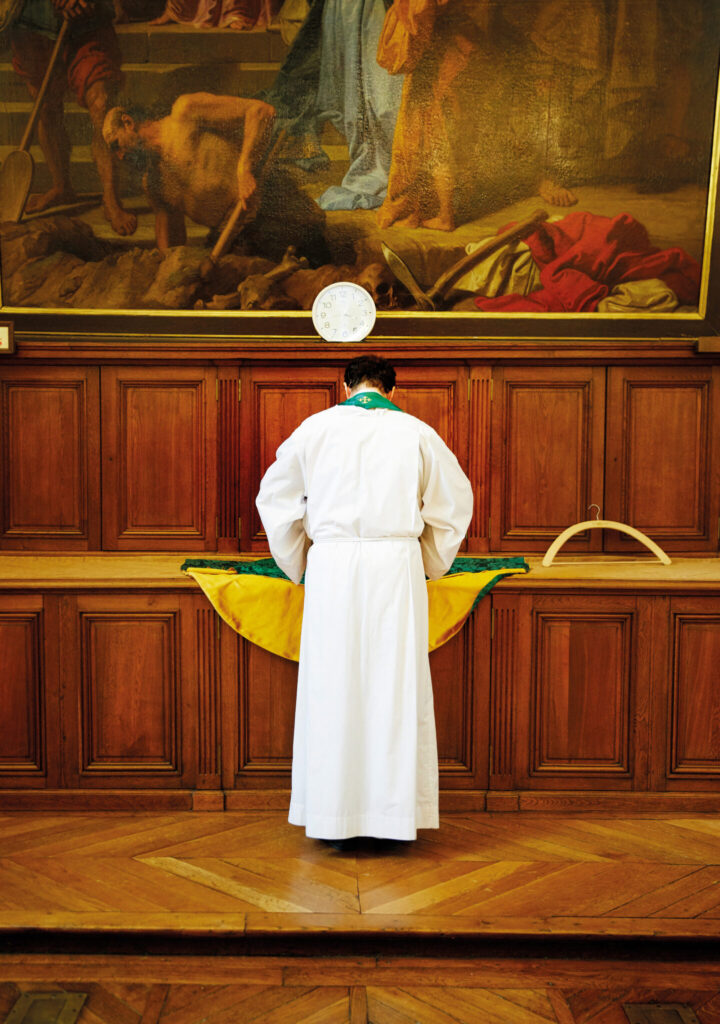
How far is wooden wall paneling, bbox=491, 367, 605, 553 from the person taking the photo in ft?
15.4

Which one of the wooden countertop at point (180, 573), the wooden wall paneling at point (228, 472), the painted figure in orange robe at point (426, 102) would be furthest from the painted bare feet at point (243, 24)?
the wooden countertop at point (180, 573)

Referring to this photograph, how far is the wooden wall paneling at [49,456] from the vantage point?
15.4ft

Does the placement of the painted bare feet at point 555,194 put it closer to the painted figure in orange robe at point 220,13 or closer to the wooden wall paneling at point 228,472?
the painted figure in orange robe at point 220,13

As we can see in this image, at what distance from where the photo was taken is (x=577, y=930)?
9.67 ft

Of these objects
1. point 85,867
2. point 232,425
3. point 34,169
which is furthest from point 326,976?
point 34,169

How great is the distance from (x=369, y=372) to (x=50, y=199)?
2.25 meters

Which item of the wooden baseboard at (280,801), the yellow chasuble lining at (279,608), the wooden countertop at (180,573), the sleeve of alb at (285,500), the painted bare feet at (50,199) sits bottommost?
the wooden baseboard at (280,801)

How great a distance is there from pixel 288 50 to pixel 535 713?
3444 mm

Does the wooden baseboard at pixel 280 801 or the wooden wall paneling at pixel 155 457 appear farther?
the wooden wall paneling at pixel 155 457

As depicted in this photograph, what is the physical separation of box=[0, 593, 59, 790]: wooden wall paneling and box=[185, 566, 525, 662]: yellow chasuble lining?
2.36ft

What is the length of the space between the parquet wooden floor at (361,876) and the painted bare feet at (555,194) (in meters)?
2.99

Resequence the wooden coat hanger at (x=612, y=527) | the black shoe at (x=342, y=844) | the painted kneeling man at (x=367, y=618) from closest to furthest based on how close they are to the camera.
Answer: the painted kneeling man at (x=367, y=618), the black shoe at (x=342, y=844), the wooden coat hanger at (x=612, y=527)

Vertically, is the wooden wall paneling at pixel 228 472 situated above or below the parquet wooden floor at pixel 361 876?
above

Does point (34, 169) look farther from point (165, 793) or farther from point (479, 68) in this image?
point (165, 793)
